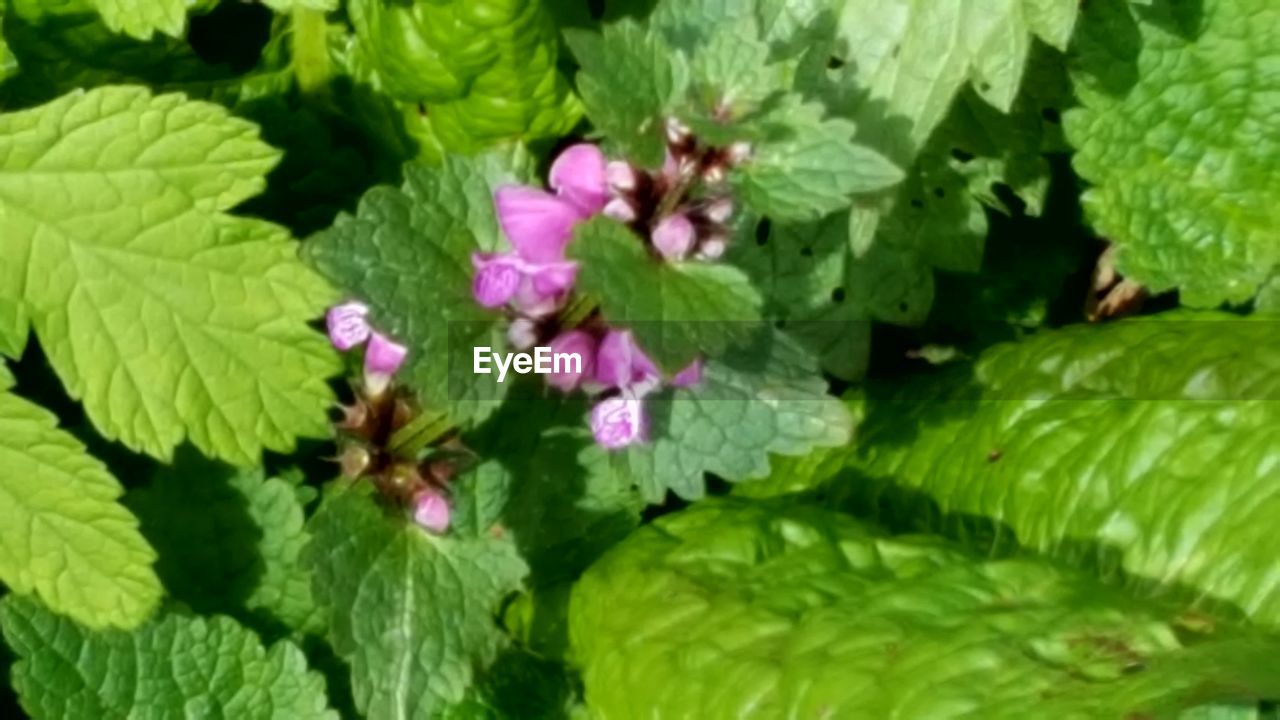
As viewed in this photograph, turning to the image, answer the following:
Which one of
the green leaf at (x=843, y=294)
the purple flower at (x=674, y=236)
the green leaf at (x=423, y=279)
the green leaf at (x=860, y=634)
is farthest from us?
the green leaf at (x=843, y=294)

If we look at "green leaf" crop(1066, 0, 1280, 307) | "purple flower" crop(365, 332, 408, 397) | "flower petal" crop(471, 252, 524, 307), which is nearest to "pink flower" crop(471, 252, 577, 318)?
"flower petal" crop(471, 252, 524, 307)

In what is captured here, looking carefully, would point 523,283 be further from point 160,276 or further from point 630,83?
point 160,276

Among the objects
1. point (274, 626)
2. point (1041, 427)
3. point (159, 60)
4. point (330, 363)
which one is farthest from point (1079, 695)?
point (159, 60)

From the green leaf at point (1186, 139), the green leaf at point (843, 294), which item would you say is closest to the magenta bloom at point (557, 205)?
the green leaf at point (843, 294)

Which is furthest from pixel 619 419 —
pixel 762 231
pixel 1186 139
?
pixel 1186 139

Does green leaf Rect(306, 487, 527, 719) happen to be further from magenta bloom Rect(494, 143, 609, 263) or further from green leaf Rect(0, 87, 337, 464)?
magenta bloom Rect(494, 143, 609, 263)

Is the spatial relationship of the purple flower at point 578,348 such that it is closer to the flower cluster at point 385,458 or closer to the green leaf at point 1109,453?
the flower cluster at point 385,458

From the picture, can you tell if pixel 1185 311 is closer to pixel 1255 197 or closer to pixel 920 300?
pixel 1255 197
